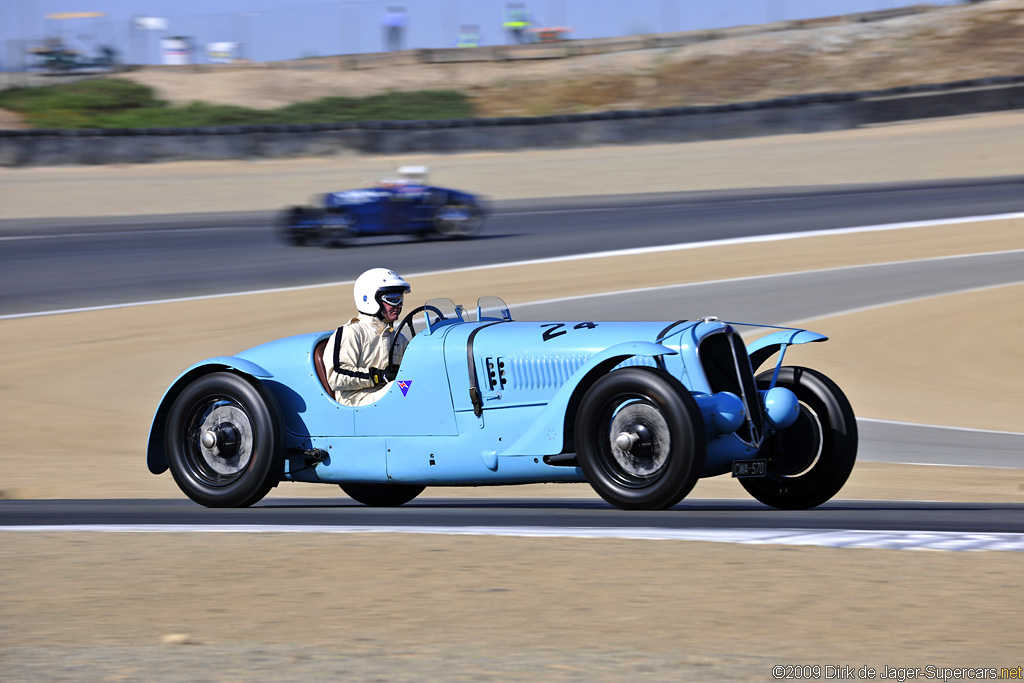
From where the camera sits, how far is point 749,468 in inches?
281

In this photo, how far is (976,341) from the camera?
59.7 feet

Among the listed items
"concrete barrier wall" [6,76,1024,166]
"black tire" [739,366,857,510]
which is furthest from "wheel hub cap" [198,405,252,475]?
"concrete barrier wall" [6,76,1024,166]

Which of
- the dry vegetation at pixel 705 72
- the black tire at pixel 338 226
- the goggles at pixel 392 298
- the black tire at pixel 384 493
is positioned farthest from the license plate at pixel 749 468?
the dry vegetation at pixel 705 72

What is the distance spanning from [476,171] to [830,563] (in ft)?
115

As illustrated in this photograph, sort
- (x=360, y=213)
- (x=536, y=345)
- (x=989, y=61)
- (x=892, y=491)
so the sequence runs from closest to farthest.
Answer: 1. (x=536, y=345)
2. (x=892, y=491)
3. (x=360, y=213)
4. (x=989, y=61)

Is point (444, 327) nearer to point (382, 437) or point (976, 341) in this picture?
point (382, 437)

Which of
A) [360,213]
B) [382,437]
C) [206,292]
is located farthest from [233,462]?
[360,213]

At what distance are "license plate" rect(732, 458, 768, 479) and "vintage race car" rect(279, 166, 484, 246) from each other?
20.3 meters

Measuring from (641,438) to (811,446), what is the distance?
1177 millimetres

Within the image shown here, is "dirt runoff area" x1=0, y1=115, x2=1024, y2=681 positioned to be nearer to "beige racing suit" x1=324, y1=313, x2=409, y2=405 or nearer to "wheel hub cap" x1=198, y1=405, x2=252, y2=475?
"wheel hub cap" x1=198, y1=405, x2=252, y2=475

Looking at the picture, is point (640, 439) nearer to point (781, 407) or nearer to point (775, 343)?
point (781, 407)

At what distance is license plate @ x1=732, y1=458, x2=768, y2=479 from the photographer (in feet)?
23.1

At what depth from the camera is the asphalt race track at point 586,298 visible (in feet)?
25.0

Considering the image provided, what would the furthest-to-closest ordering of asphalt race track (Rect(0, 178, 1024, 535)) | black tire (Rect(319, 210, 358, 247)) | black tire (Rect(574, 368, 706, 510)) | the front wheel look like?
the front wheel, black tire (Rect(319, 210, 358, 247)), asphalt race track (Rect(0, 178, 1024, 535)), black tire (Rect(574, 368, 706, 510))
